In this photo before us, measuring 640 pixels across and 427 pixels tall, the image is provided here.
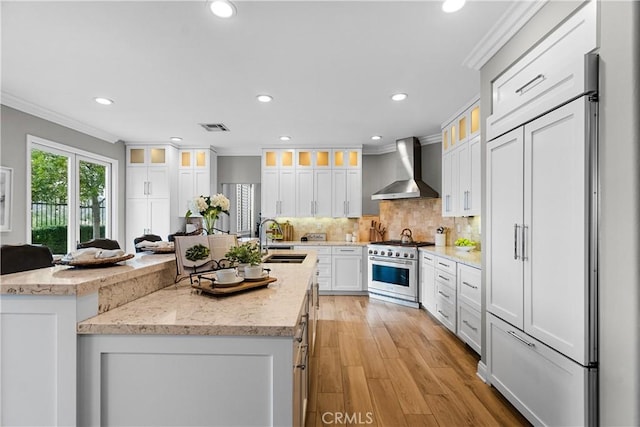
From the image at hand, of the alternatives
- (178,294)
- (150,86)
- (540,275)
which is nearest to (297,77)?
(150,86)

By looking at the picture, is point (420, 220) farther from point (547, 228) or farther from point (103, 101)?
point (103, 101)

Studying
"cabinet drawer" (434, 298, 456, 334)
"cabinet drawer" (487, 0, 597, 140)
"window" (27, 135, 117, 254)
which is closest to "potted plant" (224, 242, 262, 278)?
"cabinet drawer" (487, 0, 597, 140)

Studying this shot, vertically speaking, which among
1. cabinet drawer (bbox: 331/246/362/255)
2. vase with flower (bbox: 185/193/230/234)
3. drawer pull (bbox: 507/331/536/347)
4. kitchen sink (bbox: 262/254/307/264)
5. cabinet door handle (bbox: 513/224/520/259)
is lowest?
drawer pull (bbox: 507/331/536/347)

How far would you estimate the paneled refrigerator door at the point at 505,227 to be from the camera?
200cm

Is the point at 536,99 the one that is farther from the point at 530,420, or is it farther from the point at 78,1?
the point at 78,1

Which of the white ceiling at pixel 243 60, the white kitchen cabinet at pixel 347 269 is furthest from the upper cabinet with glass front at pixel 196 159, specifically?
the white kitchen cabinet at pixel 347 269

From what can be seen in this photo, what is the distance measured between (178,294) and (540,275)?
6.71ft

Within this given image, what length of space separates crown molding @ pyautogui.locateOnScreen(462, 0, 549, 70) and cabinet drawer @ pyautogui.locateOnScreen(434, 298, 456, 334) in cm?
242

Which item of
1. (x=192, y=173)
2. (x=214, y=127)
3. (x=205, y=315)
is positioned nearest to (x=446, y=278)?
(x=205, y=315)

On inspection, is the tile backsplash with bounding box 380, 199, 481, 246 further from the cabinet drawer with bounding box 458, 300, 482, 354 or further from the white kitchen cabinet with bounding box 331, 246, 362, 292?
the cabinet drawer with bounding box 458, 300, 482, 354

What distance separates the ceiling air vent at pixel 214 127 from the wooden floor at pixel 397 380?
3.08m

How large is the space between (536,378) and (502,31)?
7.37 ft

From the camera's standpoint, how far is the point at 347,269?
211 inches

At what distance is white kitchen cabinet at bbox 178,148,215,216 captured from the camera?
5.71m
